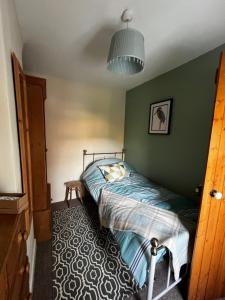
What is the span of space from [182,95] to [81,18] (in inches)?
59.5

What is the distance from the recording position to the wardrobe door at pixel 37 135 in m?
1.64

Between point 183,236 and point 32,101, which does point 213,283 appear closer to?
point 183,236

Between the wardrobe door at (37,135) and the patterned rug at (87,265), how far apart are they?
1.84 feet

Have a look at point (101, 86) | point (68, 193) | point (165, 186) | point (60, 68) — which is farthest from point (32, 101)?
point (165, 186)

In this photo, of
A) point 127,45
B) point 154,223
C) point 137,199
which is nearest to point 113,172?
point 137,199

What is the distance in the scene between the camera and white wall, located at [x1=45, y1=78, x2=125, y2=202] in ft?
8.70

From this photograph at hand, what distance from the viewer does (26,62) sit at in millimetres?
2068

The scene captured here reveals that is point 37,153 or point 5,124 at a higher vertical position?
point 5,124

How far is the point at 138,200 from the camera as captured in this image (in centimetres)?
182

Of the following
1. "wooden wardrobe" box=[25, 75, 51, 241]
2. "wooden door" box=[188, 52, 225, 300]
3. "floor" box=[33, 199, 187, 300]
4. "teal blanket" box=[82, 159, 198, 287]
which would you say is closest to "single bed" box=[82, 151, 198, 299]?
"teal blanket" box=[82, 159, 198, 287]

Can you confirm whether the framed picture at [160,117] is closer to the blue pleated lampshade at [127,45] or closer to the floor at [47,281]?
the blue pleated lampshade at [127,45]

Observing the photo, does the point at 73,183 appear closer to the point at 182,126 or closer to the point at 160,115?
the point at 160,115

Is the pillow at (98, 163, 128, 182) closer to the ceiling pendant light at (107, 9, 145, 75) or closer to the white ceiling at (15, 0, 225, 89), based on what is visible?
the white ceiling at (15, 0, 225, 89)

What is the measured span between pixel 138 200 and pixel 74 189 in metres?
1.51
